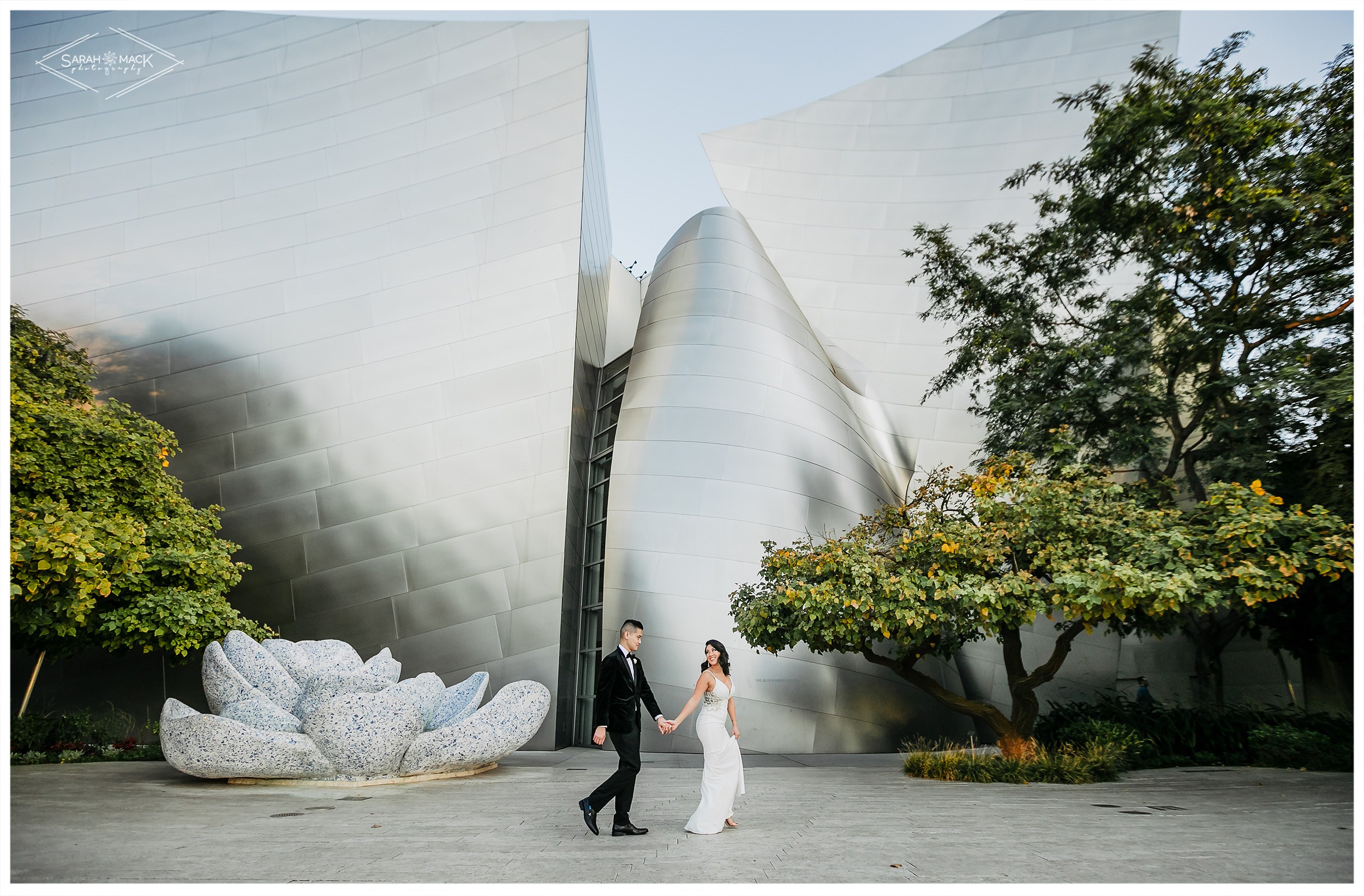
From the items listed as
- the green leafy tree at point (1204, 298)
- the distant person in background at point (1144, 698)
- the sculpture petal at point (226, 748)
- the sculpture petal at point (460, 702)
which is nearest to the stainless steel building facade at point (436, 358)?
the distant person in background at point (1144, 698)

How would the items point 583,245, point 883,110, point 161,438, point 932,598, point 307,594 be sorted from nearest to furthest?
point 932,598
point 161,438
point 307,594
point 583,245
point 883,110

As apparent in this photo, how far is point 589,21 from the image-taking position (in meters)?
19.0

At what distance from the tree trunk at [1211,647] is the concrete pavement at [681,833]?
16.7ft

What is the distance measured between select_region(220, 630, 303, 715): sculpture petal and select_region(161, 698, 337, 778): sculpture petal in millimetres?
1140

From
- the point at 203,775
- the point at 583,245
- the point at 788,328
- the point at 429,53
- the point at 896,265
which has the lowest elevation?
the point at 203,775

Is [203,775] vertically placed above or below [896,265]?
below

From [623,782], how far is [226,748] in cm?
571

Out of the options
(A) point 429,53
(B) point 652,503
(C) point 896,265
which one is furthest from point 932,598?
(A) point 429,53

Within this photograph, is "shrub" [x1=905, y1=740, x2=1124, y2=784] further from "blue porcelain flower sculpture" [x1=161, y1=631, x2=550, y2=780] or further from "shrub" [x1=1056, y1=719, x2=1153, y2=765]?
"blue porcelain flower sculpture" [x1=161, y1=631, x2=550, y2=780]

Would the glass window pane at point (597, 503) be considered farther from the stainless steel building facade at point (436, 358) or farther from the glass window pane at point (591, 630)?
the glass window pane at point (591, 630)

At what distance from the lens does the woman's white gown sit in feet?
22.7

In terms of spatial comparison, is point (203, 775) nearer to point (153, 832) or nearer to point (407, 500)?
point (153, 832)

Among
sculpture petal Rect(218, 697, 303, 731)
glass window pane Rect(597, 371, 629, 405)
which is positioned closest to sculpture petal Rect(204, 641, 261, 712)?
sculpture petal Rect(218, 697, 303, 731)

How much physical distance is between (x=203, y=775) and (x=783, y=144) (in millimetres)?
22831
